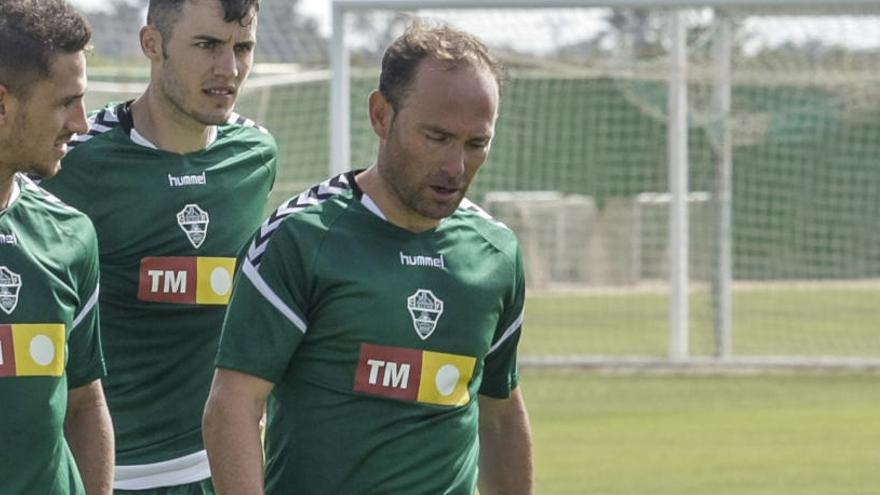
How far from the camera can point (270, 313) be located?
4.10 meters

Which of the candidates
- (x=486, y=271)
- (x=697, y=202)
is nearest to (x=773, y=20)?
(x=697, y=202)

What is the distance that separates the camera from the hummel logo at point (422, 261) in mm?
4262

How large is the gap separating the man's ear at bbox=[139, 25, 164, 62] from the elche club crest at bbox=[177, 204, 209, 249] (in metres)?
0.46

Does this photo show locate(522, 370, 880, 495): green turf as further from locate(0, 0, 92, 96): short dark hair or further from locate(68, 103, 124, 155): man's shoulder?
locate(0, 0, 92, 96): short dark hair

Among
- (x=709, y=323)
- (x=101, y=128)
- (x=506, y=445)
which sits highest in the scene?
(x=101, y=128)

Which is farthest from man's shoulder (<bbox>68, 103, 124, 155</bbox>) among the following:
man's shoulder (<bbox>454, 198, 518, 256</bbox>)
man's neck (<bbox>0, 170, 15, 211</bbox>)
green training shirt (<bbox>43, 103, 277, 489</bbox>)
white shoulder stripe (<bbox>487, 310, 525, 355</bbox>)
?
white shoulder stripe (<bbox>487, 310, 525, 355</bbox>)

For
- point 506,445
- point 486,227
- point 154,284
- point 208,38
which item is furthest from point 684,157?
point 486,227

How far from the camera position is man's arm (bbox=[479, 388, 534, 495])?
4.63 m

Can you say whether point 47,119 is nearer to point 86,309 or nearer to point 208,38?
point 86,309

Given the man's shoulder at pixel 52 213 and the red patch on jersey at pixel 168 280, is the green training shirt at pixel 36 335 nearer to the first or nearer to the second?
the man's shoulder at pixel 52 213

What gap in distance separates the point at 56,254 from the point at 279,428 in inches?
24.5

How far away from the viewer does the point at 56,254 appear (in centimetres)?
412

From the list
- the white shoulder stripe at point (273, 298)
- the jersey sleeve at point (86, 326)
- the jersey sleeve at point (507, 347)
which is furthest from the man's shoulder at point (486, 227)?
the jersey sleeve at point (86, 326)

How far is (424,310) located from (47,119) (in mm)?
911
